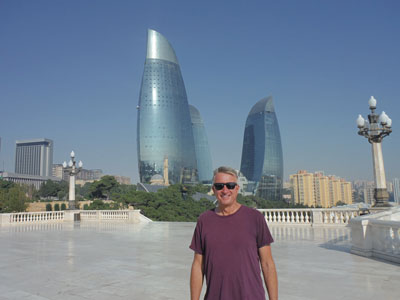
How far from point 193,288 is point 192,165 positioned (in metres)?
94.2

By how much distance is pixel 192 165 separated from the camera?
9644 centimetres

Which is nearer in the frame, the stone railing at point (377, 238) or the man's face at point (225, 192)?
the man's face at point (225, 192)

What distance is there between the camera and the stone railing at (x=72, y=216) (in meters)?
20.6

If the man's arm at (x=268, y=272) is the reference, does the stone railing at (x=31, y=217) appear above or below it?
below

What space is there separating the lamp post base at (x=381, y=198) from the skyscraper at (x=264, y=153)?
4127 inches

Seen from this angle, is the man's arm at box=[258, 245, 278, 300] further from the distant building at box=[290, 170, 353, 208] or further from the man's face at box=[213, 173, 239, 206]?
the distant building at box=[290, 170, 353, 208]

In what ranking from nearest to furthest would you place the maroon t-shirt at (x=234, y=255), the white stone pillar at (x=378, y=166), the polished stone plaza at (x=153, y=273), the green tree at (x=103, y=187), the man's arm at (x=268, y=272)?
the maroon t-shirt at (x=234, y=255) → the man's arm at (x=268, y=272) → the polished stone plaza at (x=153, y=273) → the white stone pillar at (x=378, y=166) → the green tree at (x=103, y=187)

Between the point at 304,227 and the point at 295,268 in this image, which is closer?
the point at 295,268

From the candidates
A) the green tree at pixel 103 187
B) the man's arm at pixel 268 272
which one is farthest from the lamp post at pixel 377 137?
the green tree at pixel 103 187

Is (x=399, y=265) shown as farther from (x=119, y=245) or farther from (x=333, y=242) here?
(x=119, y=245)

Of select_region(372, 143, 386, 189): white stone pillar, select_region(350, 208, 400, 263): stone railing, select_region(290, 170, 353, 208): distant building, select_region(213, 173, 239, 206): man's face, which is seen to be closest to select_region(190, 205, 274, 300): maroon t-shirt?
select_region(213, 173, 239, 206): man's face

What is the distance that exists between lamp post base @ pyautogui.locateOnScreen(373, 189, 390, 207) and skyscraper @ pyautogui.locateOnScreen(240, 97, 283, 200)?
344 ft

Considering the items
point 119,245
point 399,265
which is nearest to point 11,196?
point 119,245

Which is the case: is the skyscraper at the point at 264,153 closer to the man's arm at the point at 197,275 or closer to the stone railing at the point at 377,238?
the stone railing at the point at 377,238
